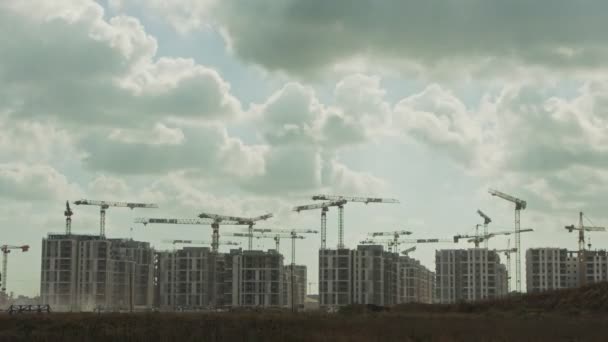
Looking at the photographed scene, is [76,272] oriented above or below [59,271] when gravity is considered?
below

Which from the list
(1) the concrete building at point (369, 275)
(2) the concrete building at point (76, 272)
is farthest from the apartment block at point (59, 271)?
(1) the concrete building at point (369, 275)

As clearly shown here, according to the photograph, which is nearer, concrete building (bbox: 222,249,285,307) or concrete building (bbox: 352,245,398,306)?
concrete building (bbox: 352,245,398,306)

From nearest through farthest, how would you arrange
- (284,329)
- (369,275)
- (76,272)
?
(284,329), (76,272), (369,275)

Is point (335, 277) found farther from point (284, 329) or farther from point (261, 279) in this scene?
point (284, 329)

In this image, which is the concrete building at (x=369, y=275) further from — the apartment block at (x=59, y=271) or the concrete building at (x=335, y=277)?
the apartment block at (x=59, y=271)

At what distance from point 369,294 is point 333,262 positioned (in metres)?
9.87

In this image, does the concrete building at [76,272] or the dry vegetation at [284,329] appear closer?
the dry vegetation at [284,329]

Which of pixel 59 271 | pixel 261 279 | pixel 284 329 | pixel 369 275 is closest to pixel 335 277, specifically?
pixel 369 275

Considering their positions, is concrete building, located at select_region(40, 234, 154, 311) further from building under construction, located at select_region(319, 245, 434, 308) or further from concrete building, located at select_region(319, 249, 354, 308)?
building under construction, located at select_region(319, 245, 434, 308)

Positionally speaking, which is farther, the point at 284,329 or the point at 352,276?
the point at 352,276

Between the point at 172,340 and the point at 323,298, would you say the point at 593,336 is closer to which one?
the point at 172,340

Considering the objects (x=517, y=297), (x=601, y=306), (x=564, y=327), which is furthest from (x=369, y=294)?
(x=564, y=327)

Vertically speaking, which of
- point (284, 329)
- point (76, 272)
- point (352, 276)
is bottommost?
point (284, 329)

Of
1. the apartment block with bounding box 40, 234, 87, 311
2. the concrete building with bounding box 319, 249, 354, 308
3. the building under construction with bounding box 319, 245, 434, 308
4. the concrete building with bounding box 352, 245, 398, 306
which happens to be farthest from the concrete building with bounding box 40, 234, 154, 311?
the concrete building with bounding box 352, 245, 398, 306
